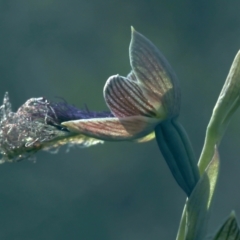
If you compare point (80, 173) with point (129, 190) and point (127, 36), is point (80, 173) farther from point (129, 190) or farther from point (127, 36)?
point (127, 36)

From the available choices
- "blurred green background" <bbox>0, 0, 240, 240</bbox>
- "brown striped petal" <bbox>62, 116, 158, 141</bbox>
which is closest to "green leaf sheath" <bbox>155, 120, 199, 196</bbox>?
"brown striped petal" <bbox>62, 116, 158, 141</bbox>

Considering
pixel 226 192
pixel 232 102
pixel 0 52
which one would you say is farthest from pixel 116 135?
pixel 0 52

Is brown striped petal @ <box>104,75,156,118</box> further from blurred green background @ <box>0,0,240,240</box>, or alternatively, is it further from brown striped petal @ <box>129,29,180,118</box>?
blurred green background @ <box>0,0,240,240</box>

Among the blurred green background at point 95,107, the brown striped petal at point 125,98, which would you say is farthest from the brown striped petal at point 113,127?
the blurred green background at point 95,107

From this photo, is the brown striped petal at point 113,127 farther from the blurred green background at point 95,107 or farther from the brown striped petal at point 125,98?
the blurred green background at point 95,107

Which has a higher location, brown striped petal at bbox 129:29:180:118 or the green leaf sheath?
brown striped petal at bbox 129:29:180:118

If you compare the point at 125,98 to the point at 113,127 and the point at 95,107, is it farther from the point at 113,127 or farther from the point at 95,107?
the point at 95,107
